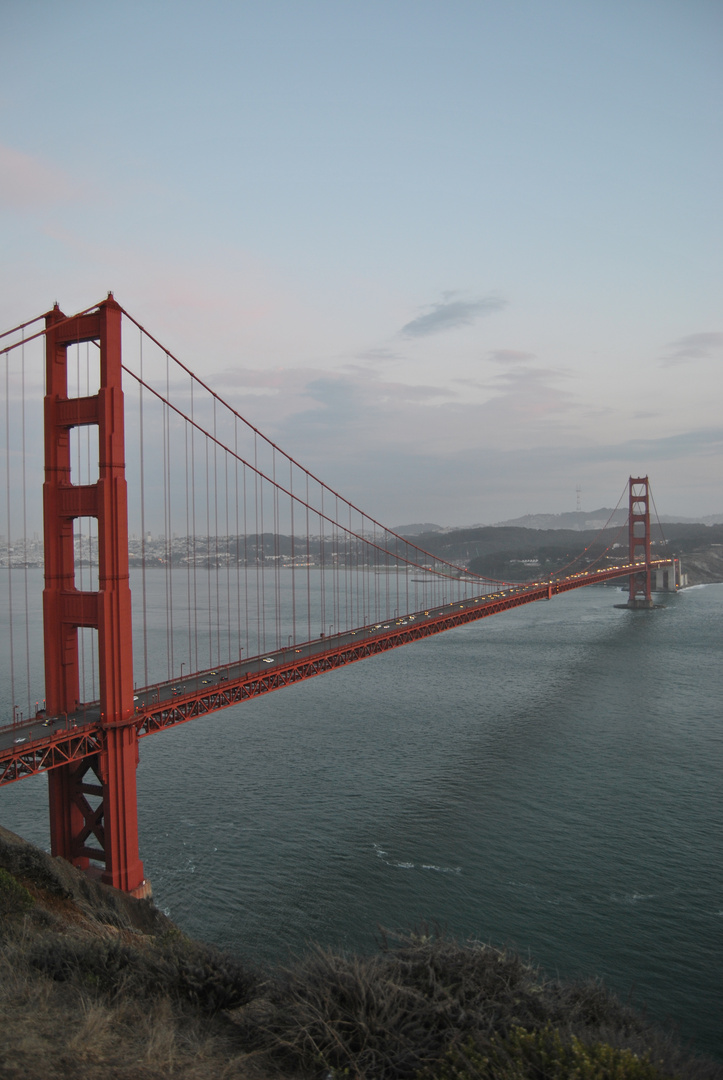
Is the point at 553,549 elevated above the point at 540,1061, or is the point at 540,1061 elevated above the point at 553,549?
the point at 553,549

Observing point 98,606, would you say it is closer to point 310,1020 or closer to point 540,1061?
point 310,1020

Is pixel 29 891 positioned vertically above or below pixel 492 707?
above

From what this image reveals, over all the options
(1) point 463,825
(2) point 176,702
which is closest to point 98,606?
(2) point 176,702

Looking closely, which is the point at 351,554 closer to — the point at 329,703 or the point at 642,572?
the point at 642,572

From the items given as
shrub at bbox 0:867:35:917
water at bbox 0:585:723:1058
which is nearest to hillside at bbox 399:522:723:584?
water at bbox 0:585:723:1058

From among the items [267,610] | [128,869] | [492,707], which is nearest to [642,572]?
[267,610]

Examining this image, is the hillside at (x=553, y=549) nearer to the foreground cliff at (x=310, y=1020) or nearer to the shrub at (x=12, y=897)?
the shrub at (x=12, y=897)

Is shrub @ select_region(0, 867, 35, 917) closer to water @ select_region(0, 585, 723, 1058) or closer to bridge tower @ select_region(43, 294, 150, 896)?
bridge tower @ select_region(43, 294, 150, 896)
